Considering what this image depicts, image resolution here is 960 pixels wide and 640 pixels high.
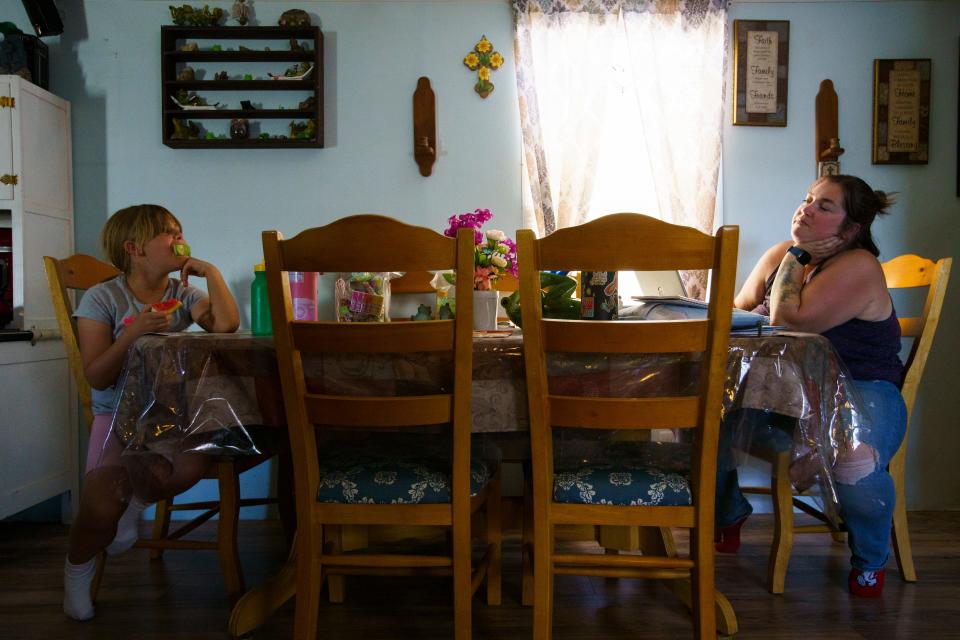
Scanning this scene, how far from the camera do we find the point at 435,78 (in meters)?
2.82

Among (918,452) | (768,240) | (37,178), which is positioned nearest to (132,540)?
(37,178)

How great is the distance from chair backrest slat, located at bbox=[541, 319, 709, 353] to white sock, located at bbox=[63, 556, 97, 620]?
137 cm

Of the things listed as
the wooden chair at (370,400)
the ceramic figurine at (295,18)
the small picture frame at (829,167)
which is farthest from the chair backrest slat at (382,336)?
the small picture frame at (829,167)

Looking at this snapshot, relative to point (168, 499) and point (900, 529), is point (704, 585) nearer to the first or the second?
point (900, 529)

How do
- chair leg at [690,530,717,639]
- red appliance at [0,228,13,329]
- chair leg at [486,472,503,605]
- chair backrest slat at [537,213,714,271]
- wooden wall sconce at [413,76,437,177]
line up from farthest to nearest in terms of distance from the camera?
wooden wall sconce at [413,76,437,177]
red appliance at [0,228,13,329]
chair leg at [486,472,503,605]
chair leg at [690,530,717,639]
chair backrest slat at [537,213,714,271]

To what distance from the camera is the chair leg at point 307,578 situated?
1.45 m

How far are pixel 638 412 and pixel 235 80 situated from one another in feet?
7.16

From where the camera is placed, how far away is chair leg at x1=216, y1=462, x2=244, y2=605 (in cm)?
173

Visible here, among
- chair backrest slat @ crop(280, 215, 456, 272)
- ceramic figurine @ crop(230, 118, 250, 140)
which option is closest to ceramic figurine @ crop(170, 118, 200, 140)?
ceramic figurine @ crop(230, 118, 250, 140)

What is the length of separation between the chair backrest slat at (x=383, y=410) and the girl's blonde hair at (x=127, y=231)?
859mm

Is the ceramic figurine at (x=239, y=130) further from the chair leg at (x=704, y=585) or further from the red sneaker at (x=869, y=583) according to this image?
the red sneaker at (x=869, y=583)

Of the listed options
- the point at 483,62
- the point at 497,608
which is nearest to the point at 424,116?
the point at 483,62

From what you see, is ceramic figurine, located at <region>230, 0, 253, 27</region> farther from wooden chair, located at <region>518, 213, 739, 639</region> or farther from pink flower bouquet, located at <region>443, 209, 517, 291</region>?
wooden chair, located at <region>518, 213, 739, 639</region>

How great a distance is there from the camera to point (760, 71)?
2826 mm
